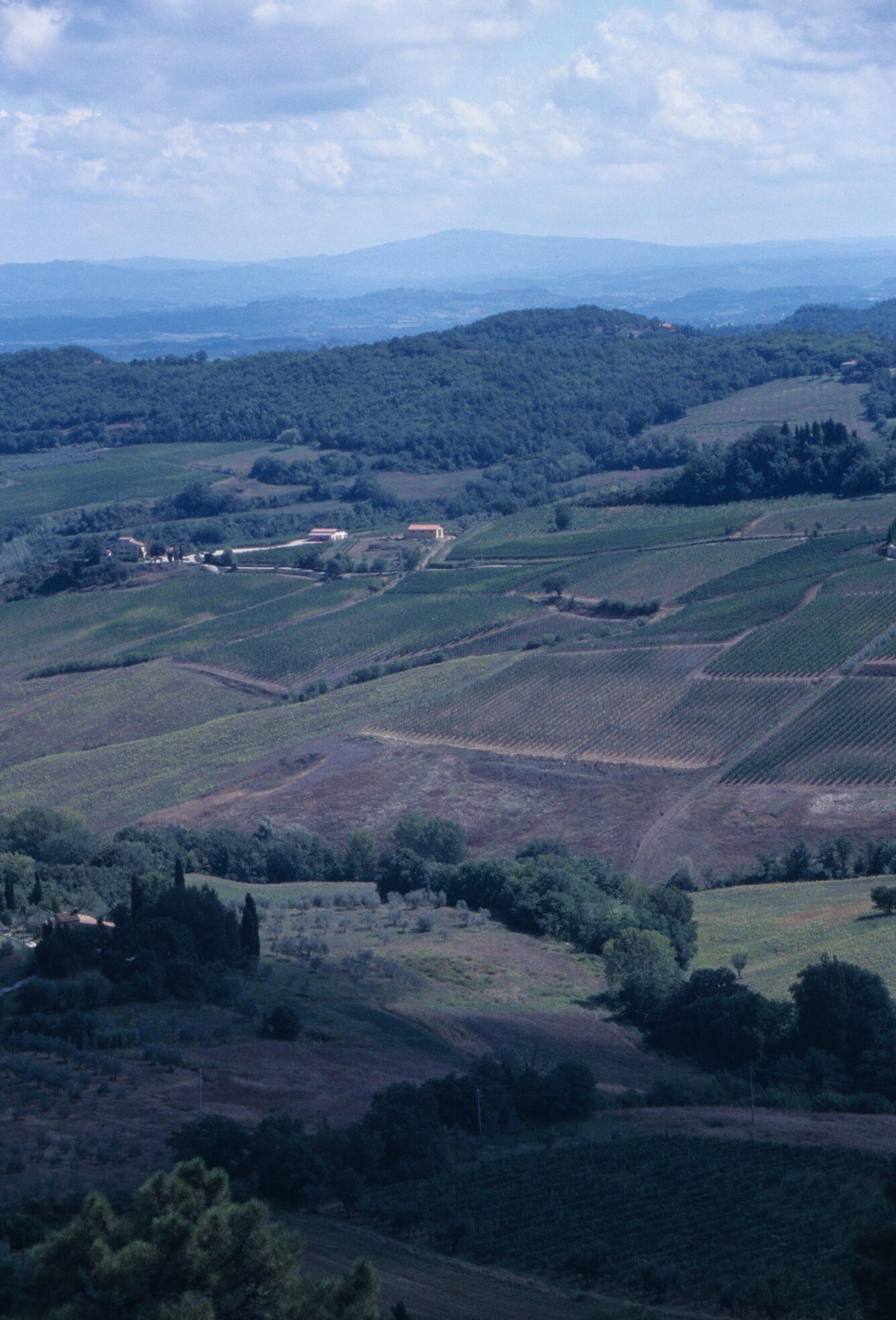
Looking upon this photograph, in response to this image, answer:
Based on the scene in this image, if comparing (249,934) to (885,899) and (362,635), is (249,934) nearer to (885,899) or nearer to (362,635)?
(885,899)

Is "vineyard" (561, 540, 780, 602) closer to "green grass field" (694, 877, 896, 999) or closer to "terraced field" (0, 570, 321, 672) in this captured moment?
"terraced field" (0, 570, 321, 672)

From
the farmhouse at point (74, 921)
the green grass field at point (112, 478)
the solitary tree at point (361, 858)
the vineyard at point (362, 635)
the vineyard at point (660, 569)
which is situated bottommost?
the solitary tree at point (361, 858)

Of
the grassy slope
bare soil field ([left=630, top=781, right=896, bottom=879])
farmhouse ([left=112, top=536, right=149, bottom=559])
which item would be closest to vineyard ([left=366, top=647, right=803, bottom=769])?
the grassy slope

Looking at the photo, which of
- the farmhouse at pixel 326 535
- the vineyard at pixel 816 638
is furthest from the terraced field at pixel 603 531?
→ the vineyard at pixel 816 638

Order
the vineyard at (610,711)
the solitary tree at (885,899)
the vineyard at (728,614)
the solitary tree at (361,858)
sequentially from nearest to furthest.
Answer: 1. the solitary tree at (885,899)
2. the solitary tree at (361,858)
3. the vineyard at (610,711)
4. the vineyard at (728,614)

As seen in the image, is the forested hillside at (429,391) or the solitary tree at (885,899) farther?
the forested hillside at (429,391)

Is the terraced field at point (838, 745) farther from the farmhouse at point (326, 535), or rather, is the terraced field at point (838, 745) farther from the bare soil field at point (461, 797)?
the farmhouse at point (326, 535)

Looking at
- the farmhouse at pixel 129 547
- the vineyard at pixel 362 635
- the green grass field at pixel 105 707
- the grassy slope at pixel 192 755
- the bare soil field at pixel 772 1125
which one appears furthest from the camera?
the farmhouse at pixel 129 547
